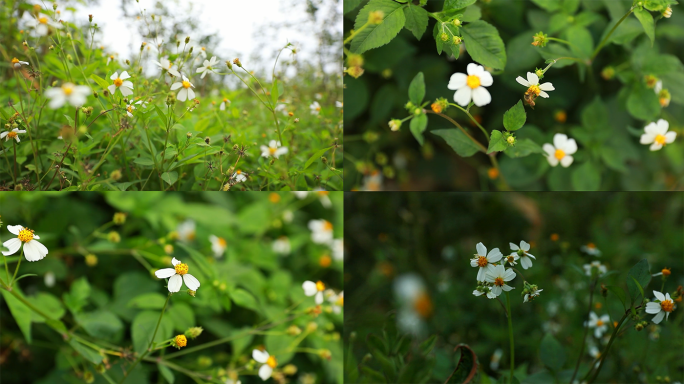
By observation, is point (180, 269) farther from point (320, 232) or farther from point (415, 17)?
point (320, 232)

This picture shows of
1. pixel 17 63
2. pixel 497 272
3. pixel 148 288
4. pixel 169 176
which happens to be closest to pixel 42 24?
pixel 17 63

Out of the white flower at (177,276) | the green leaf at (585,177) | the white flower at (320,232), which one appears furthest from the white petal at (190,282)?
the green leaf at (585,177)

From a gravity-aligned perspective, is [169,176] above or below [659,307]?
above

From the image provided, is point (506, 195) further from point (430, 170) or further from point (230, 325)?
point (230, 325)

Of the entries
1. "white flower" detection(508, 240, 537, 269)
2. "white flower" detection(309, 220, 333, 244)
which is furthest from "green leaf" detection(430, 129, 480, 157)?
"white flower" detection(309, 220, 333, 244)

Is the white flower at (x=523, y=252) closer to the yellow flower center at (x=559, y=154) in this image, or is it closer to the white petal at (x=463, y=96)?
the white petal at (x=463, y=96)

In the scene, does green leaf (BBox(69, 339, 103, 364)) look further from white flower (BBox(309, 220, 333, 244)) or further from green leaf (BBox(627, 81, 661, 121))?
green leaf (BBox(627, 81, 661, 121))

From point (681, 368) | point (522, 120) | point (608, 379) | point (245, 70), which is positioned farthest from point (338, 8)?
point (681, 368)
